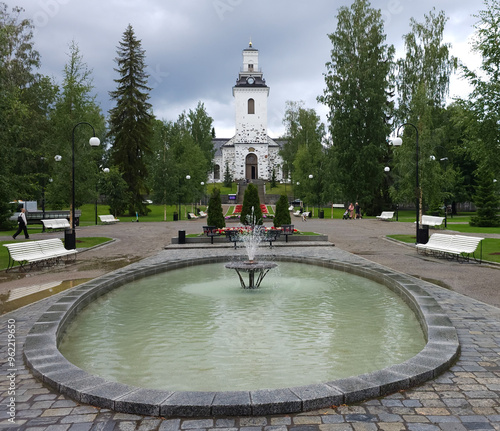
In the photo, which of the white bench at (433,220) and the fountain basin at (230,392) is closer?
the fountain basin at (230,392)

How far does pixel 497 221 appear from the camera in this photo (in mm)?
29344

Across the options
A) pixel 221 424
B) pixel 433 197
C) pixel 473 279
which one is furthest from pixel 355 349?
pixel 433 197

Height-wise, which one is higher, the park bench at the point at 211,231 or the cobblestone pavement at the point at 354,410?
the park bench at the point at 211,231

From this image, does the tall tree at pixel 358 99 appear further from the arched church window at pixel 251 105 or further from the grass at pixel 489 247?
the arched church window at pixel 251 105

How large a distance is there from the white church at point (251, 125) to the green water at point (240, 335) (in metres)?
65.8

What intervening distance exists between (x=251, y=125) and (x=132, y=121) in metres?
36.7

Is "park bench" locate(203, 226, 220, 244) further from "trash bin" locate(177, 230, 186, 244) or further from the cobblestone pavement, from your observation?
the cobblestone pavement

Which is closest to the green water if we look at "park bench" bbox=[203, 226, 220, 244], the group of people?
"park bench" bbox=[203, 226, 220, 244]

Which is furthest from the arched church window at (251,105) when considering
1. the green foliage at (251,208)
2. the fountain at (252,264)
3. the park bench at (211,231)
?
the park bench at (211,231)

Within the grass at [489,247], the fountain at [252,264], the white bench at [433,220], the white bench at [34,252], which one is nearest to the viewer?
the fountain at [252,264]

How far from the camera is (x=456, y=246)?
13.7 meters

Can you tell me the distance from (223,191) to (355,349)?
66290mm

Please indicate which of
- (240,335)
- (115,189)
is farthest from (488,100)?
(115,189)

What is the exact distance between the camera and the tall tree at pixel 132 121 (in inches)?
1663
